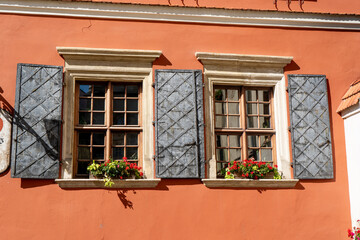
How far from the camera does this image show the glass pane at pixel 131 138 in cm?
737

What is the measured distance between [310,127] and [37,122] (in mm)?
4093

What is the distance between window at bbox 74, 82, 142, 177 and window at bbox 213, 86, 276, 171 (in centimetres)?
127

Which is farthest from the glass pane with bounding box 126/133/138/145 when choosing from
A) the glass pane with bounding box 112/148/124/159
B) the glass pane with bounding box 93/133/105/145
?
the glass pane with bounding box 93/133/105/145

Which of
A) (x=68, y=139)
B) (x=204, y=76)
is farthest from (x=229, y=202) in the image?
(x=68, y=139)

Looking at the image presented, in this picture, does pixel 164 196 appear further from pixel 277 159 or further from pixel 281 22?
pixel 281 22

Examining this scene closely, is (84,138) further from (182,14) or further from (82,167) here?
(182,14)

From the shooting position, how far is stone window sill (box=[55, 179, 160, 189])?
6.86m

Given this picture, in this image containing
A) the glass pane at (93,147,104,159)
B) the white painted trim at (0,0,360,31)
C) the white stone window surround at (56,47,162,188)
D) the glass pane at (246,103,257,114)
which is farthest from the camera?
the glass pane at (246,103,257,114)

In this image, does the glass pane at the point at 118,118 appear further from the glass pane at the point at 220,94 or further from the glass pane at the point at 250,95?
the glass pane at the point at 250,95

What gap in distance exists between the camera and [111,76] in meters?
7.34

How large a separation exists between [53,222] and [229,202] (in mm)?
2530

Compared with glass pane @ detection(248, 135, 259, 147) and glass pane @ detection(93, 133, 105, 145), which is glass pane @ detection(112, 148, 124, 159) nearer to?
glass pane @ detection(93, 133, 105, 145)

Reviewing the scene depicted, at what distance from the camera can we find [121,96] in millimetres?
7488

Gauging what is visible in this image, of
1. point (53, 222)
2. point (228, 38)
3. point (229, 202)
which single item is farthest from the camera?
point (228, 38)
